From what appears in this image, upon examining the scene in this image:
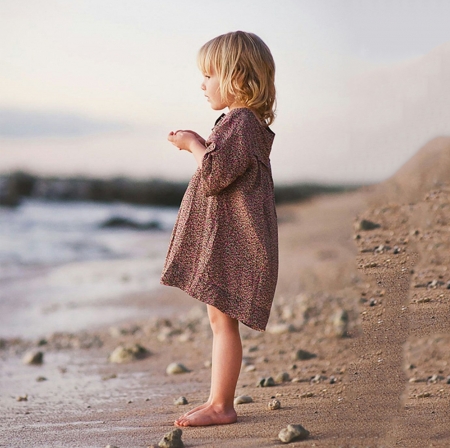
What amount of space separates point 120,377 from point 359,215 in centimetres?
182

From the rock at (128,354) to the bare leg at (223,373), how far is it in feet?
6.32

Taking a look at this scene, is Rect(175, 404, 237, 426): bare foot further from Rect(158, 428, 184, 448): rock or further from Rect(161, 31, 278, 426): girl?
Rect(158, 428, 184, 448): rock

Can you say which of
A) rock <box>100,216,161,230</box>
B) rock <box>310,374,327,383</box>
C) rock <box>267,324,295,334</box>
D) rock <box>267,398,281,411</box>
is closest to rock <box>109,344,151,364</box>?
rock <box>267,324,295,334</box>

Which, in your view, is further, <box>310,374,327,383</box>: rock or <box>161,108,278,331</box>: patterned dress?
<box>310,374,327,383</box>: rock

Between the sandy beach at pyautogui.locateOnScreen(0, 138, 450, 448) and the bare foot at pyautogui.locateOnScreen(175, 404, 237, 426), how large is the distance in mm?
48

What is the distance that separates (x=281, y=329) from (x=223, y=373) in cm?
217

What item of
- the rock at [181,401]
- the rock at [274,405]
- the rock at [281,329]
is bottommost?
the rock at [181,401]

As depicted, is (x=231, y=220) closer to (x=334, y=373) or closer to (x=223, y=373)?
(x=223, y=373)

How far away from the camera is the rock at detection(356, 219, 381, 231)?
8.57 feet

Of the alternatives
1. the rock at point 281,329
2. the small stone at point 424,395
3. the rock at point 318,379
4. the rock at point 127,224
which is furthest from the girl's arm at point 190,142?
the rock at point 127,224

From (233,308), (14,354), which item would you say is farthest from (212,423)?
(14,354)

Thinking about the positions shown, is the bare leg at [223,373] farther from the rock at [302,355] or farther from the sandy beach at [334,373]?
the rock at [302,355]

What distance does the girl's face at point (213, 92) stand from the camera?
2562 millimetres

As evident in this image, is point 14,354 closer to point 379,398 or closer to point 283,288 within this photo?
point 283,288
